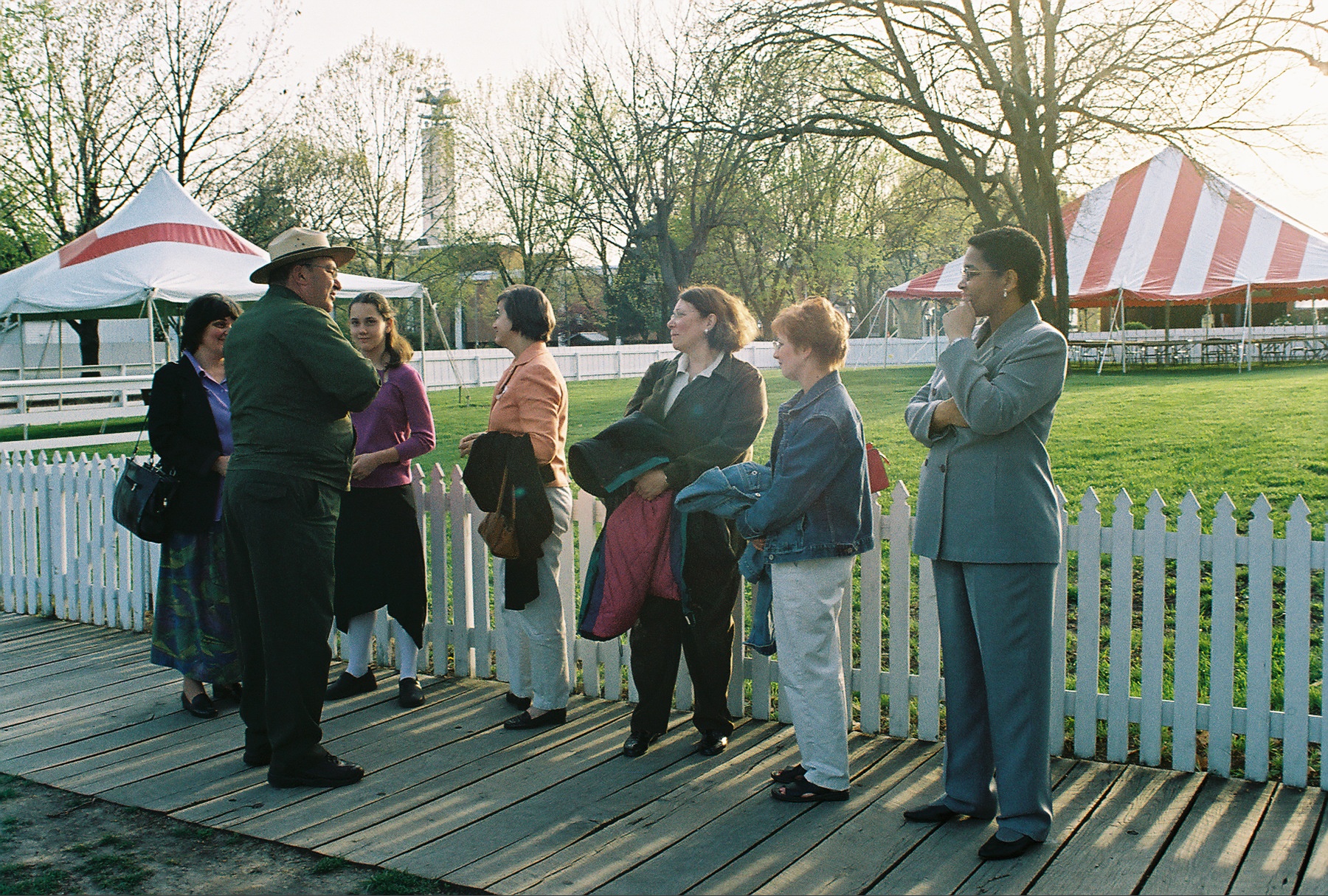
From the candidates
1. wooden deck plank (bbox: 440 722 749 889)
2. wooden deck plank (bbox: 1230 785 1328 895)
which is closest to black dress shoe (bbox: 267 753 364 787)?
wooden deck plank (bbox: 440 722 749 889)

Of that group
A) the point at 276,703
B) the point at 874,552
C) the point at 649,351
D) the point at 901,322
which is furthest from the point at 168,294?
the point at 901,322

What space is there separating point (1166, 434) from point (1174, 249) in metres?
15.6

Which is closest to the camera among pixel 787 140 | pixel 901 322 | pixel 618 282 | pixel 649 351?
pixel 787 140

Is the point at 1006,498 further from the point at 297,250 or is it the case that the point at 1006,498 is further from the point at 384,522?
the point at 384,522

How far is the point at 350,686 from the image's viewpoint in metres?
5.09

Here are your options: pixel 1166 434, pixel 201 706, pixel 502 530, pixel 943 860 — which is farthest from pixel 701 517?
pixel 1166 434

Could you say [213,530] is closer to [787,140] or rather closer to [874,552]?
[874,552]

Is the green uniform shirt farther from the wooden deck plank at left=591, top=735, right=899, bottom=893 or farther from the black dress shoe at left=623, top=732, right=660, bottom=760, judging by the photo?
the wooden deck plank at left=591, top=735, right=899, bottom=893

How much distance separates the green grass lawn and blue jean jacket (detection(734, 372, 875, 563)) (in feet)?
6.35

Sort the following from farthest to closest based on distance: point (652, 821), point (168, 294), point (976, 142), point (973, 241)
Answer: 1. point (976, 142)
2. point (168, 294)
3. point (652, 821)
4. point (973, 241)

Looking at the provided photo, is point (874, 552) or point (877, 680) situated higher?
point (874, 552)

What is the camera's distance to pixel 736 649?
15.0 ft

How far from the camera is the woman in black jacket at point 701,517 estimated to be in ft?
13.4

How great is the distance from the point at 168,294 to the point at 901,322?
190 ft
